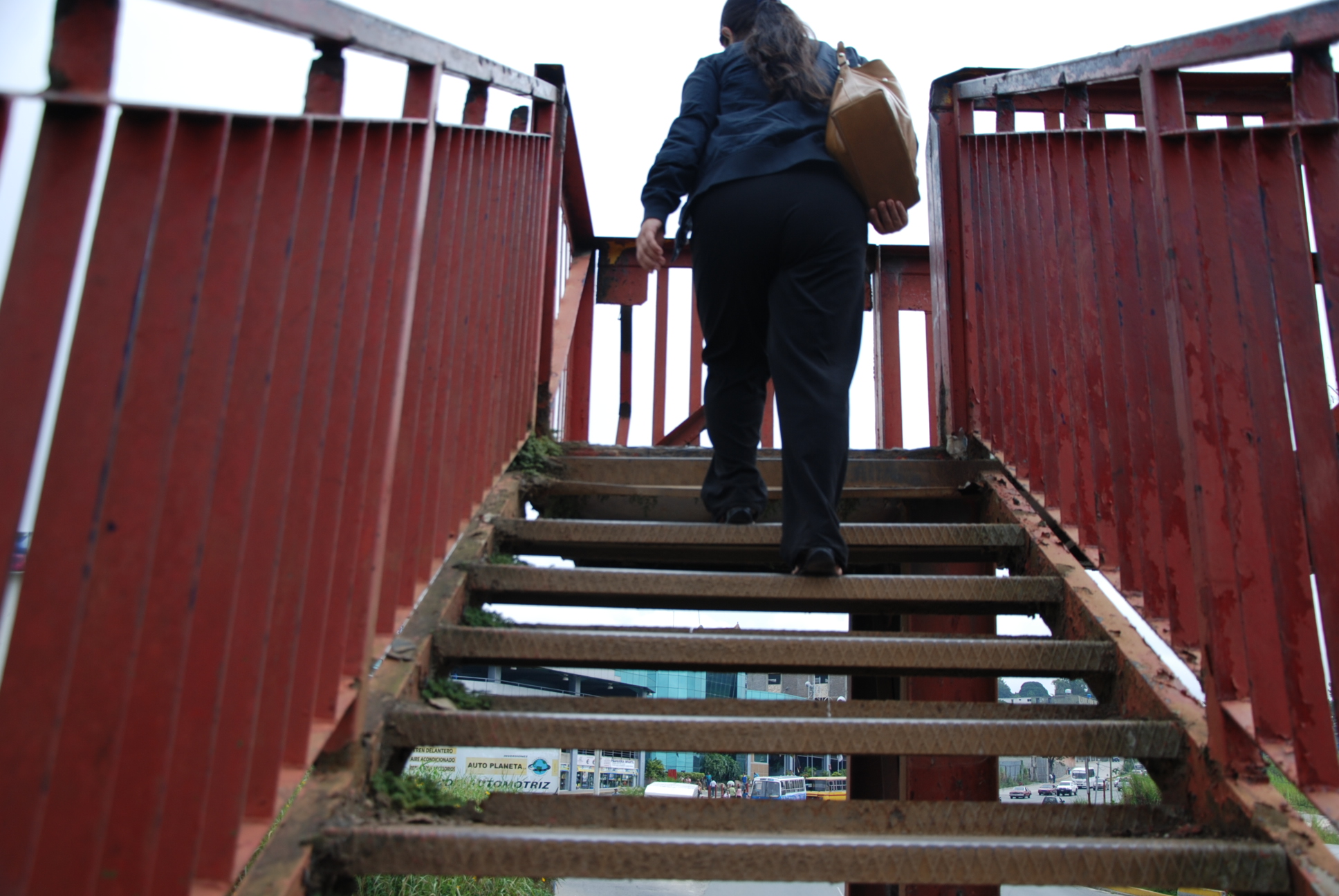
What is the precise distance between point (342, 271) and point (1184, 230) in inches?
60.6

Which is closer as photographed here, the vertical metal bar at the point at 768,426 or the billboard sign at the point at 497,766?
the vertical metal bar at the point at 768,426

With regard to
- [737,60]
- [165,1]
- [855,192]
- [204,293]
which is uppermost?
[737,60]

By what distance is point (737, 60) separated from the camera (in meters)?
2.79

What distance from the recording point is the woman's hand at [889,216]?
8.63ft

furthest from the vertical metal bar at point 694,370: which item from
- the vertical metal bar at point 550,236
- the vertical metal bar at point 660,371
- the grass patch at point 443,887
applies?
the grass patch at point 443,887

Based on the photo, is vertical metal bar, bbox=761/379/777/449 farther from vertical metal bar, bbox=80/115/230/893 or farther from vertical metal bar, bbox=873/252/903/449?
vertical metal bar, bbox=80/115/230/893

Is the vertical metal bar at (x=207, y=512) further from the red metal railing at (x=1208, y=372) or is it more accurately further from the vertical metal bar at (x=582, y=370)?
the vertical metal bar at (x=582, y=370)

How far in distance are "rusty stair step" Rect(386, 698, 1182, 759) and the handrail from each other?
1204 mm

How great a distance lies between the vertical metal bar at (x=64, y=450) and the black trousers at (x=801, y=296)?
5.32 feet

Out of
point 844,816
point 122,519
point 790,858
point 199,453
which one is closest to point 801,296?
point 844,816

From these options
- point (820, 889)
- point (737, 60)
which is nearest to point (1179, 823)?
point (737, 60)

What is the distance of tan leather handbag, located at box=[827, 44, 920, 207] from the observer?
2441 mm

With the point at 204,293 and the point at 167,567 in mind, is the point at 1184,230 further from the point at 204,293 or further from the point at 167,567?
the point at 167,567

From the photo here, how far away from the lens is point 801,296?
8.20 feet
